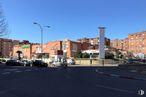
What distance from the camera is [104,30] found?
85.8m

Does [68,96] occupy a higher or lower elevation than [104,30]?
lower

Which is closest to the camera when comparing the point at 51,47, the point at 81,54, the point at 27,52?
the point at 81,54

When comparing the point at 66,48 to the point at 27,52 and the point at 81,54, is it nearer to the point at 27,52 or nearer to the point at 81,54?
the point at 81,54

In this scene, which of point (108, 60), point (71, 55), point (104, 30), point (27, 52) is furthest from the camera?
point (27, 52)

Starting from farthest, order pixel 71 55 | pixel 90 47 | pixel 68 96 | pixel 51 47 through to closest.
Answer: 1. pixel 90 47
2. pixel 51 47
3. pixel 71 55
4. pixel 68 96

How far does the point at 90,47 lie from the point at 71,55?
2581 centimetres

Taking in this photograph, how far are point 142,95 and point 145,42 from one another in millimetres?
180781

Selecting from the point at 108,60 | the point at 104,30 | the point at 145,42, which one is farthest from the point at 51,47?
the point at 104,30

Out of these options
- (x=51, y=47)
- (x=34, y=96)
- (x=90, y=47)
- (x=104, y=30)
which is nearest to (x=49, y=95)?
(x=34, y=96)

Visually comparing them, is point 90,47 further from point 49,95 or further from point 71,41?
point 49,95

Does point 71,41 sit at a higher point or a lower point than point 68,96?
higher

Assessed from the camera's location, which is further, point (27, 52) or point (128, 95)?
point (27, 52)

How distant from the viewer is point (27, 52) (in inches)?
7116

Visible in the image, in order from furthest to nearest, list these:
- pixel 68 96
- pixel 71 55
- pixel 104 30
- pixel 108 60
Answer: pixel 71 55, pixel 108 60, pixel 104 30, pixel 68 96
